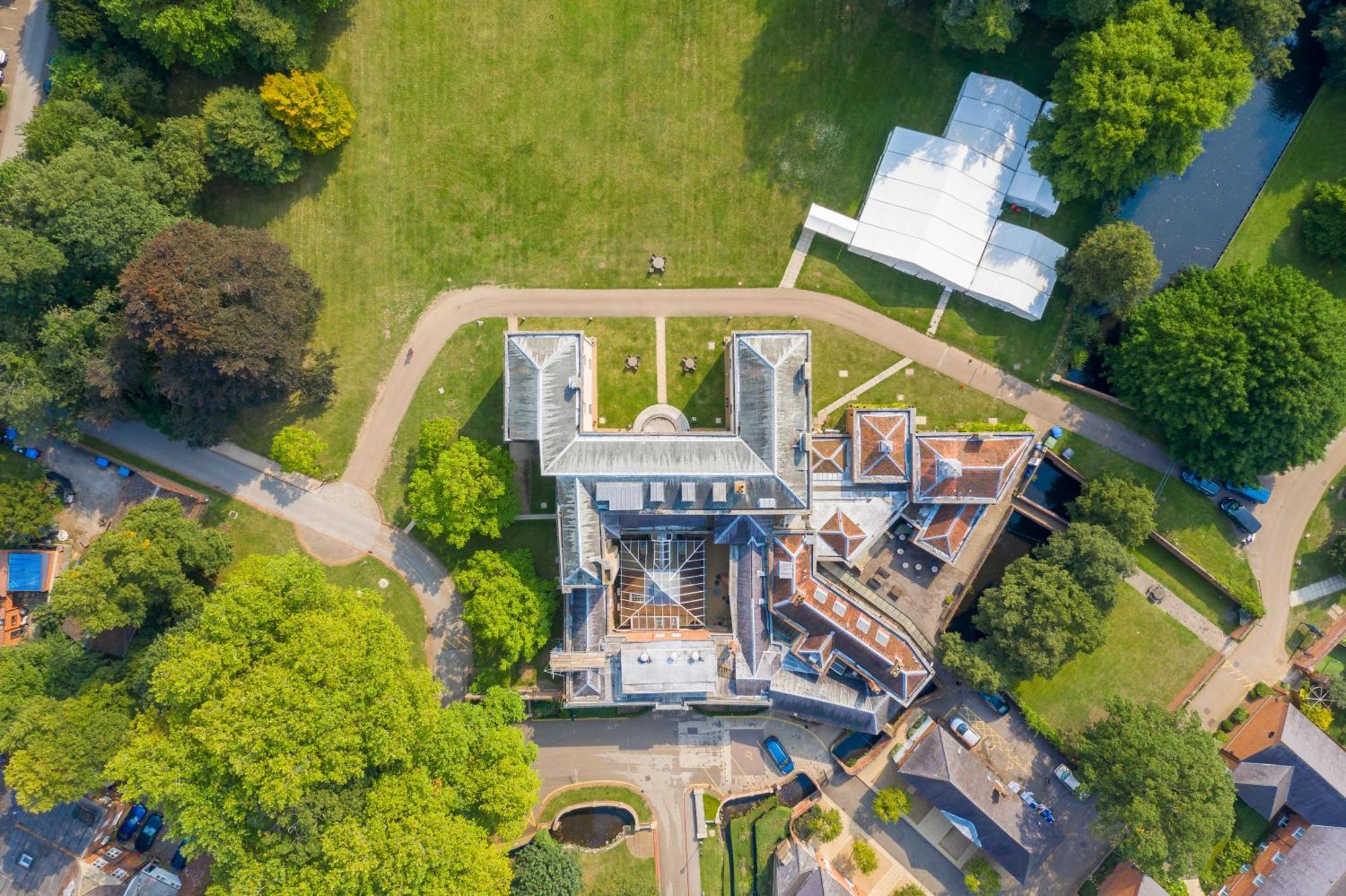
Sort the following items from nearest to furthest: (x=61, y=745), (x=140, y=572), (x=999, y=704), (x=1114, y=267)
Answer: (x=61, y=745)
(x=140, y=572)
(x=1114, y=267)
(x=999, y=704)

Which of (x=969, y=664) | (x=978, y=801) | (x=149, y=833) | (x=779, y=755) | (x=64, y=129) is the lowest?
(x=978, y=801)

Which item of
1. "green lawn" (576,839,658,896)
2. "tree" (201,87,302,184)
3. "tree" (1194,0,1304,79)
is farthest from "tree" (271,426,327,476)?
"tree" (1194,0,1304,79)

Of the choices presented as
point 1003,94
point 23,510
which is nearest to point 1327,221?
point 1003,94

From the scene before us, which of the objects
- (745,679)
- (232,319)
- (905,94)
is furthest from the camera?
(905,94)

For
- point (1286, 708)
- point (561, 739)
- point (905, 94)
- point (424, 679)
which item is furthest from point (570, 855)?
point (905, 94)

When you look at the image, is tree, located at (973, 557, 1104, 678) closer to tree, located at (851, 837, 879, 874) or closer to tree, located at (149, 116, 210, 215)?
tree, located at (851, 837, 879, 874)

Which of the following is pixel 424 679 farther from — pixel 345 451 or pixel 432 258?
pixel 432 258

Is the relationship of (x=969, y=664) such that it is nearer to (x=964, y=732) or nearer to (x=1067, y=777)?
(x=964, y=732)

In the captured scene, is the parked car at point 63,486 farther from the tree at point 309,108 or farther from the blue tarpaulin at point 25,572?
the tree at point 309,108
